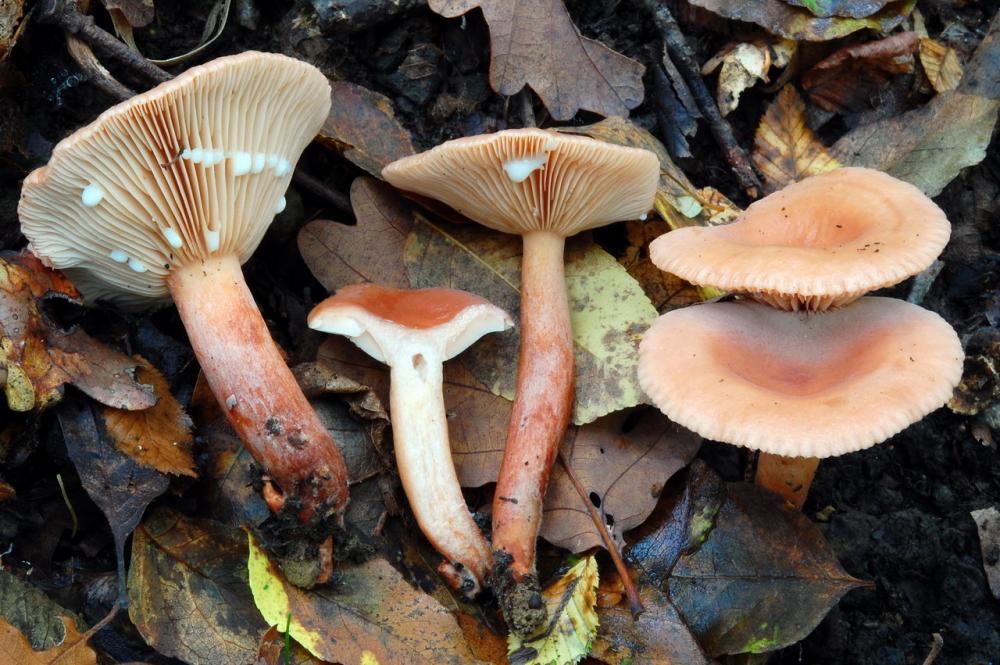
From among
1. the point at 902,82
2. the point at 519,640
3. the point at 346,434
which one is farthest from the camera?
the point at 902,82

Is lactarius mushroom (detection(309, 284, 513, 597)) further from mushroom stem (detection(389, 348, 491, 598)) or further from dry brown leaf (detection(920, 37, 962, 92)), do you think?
dry brown leaf (detection(920, 37, 962, 92))

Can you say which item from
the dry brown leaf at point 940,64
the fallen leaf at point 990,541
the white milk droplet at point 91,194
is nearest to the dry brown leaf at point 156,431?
the white milk droplet at point 91,194

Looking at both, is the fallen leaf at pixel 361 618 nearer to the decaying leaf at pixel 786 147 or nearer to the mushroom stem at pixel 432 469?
the mushroom stem at pixel 432 469

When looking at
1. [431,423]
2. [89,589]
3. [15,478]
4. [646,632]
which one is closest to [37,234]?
[15,478]

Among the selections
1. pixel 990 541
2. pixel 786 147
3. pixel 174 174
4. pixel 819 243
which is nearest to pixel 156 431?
pixel 174 174

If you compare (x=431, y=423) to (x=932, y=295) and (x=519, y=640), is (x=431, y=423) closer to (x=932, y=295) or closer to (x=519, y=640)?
(x=519, y=640)

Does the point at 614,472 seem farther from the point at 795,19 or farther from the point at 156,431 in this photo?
the point at 795,19
